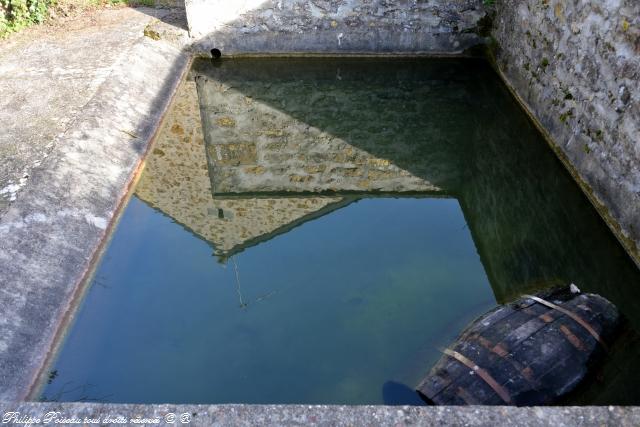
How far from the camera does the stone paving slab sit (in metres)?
3.86

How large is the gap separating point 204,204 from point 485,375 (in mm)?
3575

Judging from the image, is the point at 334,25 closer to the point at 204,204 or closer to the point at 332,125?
the point at 332,125

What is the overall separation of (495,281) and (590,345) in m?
1.21

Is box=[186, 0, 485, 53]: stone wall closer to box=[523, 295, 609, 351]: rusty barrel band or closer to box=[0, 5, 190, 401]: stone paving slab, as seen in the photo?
box=[0, 5, 190, 401]: stone paving slab

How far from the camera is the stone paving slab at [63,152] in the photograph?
3.86 m

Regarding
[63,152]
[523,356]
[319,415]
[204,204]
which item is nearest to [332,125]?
[204,204]

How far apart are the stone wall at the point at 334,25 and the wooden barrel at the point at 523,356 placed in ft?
21.3

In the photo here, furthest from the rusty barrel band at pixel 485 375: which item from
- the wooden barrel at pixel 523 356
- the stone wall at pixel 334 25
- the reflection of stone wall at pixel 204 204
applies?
the stone wall at pixel 334 25

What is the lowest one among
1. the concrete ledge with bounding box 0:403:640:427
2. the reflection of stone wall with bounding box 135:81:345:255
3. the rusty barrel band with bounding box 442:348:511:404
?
the rusty barrel band with bounding box 442:348:511:404

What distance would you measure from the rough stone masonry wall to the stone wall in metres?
1.66

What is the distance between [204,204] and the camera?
219 inches

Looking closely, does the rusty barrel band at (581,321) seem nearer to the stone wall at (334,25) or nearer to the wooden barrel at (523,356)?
the wooden barrel at (523,356)

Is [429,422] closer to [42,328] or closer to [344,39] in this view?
[42,328]

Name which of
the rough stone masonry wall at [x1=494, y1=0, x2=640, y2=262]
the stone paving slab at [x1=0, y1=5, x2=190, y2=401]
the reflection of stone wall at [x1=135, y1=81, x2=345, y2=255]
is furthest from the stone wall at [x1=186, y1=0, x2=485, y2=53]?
the reflection of stone wall at [x1=135, y1=81, x2=345, y2=255]
